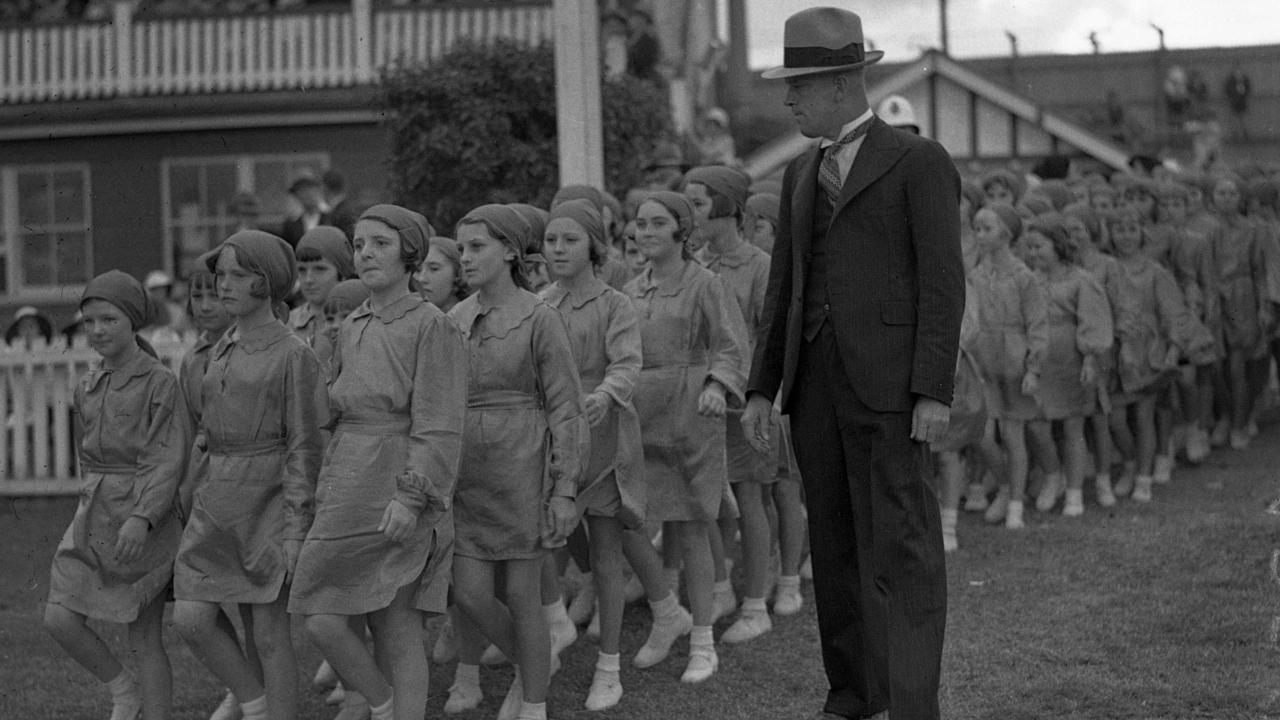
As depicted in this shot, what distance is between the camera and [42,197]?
22375 millimetres

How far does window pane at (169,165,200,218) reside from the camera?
21.8 metres

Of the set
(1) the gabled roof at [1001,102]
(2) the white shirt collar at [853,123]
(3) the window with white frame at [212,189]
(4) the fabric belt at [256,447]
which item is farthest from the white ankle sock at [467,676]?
(1) the gabled roof at [1001,102]

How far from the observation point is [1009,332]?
10203 millimetres

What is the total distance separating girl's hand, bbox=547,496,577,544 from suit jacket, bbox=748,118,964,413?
3.91 feet

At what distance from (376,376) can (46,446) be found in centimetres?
795

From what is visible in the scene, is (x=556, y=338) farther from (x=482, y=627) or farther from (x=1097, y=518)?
(x=1097, y=518)

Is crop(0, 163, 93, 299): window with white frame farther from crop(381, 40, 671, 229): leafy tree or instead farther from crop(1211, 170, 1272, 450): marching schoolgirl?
crop(1211, 170, 1272, 450): marching schoolgirl

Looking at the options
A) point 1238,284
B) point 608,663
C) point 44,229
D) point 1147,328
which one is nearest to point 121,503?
point 608,663

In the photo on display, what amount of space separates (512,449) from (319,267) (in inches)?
63.7

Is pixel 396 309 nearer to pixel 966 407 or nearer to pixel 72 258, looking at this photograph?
pixel 966 407

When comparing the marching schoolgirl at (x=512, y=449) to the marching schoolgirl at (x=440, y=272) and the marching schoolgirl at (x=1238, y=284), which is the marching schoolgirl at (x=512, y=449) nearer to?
the marching schoolgirl at (x=440, y=272)

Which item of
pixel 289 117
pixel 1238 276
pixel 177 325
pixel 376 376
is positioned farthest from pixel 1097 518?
pixel 289 117

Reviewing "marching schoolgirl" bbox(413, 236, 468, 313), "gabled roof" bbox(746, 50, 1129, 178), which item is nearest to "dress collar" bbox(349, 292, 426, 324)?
"marching schoolgirl" bbox(413, 236, 468, 313)

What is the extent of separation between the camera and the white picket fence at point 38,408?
13086 millimetres
